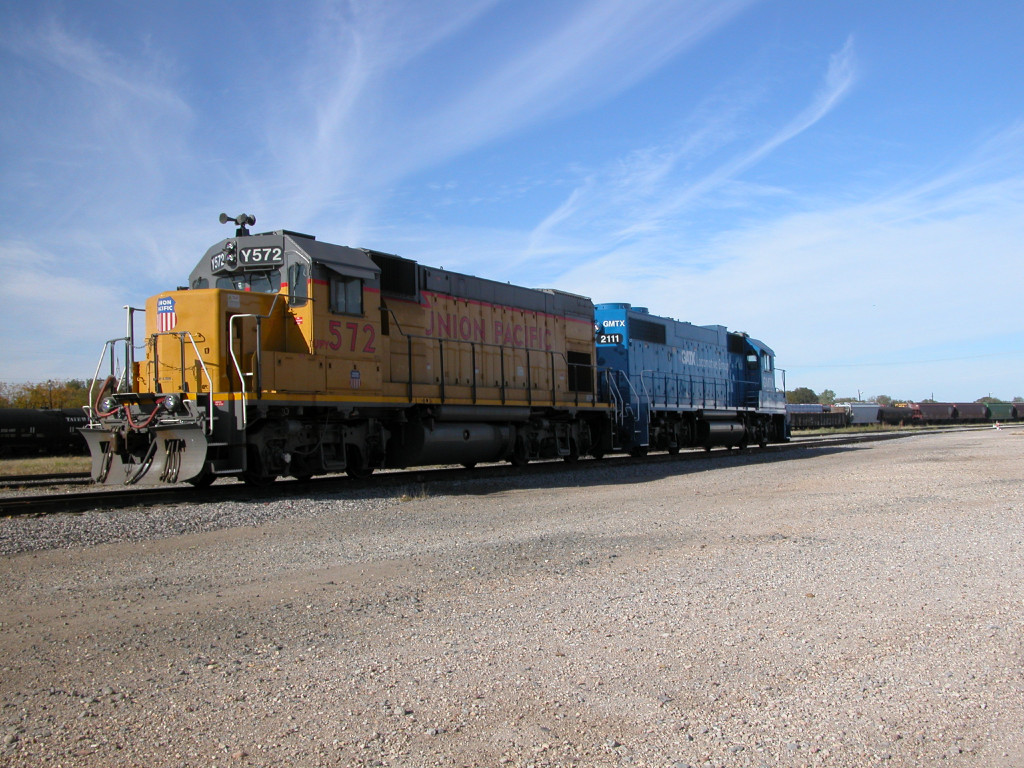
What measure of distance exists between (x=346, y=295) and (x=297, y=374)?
56.7 inches

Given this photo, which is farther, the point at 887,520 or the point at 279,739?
the point at 887,520

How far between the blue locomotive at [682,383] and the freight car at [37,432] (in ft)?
56.8

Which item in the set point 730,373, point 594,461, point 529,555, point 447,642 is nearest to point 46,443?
point 594,461

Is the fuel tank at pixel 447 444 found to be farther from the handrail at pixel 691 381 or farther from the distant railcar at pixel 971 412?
the distant railcar at pixel 971 412

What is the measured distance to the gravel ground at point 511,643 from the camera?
3062 millimetres

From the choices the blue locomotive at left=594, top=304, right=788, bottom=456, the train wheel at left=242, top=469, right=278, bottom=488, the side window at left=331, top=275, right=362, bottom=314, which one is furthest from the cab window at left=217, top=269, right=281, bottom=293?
the blue locomotive at left=594, top=304, right=788, bottom=456

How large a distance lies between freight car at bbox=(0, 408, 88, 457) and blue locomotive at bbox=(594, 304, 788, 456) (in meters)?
17.3

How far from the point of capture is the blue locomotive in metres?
19.0

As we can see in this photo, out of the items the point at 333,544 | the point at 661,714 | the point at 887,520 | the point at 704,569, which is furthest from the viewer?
the point at 887,520

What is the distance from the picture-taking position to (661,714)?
3.30m

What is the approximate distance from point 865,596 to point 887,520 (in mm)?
3632

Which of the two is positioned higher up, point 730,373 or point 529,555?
point 730,373

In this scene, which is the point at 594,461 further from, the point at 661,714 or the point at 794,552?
the point at 661,714

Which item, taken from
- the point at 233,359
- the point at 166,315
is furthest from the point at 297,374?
the point at 166,315
